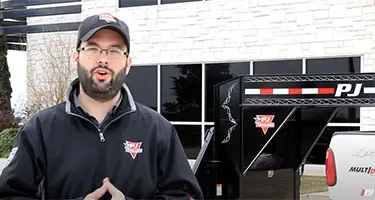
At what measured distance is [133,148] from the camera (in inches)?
90.0

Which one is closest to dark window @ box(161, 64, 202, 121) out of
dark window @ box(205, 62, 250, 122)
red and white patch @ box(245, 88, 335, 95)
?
dark window @ box(205, 62, 250, 122)

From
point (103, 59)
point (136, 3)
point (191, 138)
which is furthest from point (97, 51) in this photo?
point (136, 3)

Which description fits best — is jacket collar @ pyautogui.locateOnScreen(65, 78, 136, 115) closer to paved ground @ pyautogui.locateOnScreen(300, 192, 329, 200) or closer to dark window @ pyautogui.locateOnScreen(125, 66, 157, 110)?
paved ground @ pyautogui.locateOnScreen(300, 192, 329, 200)

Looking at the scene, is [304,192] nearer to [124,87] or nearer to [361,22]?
[361,22]

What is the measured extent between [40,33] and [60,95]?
7.66 feet

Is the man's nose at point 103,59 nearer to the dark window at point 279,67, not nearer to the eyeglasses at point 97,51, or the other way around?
the eyeglasses at point 97,51

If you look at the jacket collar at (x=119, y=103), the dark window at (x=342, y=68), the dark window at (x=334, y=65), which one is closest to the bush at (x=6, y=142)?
the dark window at (x=334, y=65)

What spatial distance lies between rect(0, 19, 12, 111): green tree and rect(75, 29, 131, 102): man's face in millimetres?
21343

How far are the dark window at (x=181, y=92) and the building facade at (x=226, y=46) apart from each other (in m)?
0.02

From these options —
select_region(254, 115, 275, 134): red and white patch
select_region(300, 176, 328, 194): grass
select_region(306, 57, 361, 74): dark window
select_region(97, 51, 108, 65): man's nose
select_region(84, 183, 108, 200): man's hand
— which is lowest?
select_region(300, 176, 328, 194): grass

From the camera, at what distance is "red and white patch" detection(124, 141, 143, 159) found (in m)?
2.28

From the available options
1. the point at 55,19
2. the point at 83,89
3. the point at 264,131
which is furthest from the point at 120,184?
the point at 55,19

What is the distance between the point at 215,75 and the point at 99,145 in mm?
12336

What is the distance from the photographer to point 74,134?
2266mm
